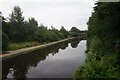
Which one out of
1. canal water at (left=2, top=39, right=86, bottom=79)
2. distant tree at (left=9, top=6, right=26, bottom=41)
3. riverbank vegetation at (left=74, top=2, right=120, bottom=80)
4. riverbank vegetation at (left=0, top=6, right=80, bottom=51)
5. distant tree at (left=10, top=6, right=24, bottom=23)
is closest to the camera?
riverbank vegetation at (left=74, top=2, right=120, bottom=80)

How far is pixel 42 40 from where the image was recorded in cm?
→ 5081

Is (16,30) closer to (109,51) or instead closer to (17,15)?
(17,15)

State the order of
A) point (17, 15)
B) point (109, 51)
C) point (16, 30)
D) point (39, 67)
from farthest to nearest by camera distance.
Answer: point (17, 15) < point (16, 30) < point (39, 67) < point (109, 51)

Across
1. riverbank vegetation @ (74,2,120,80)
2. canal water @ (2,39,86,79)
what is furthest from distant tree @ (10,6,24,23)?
riverbank vegetation @ (74,2,120,80)

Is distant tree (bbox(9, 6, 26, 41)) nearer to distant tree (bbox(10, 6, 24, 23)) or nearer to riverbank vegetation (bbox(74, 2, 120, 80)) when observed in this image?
distant tree (bbox(10, 6, 24, 23))

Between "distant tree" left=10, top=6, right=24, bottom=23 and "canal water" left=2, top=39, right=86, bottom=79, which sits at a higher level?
"distant tree" left=10, top=6, right=24, bottom=23

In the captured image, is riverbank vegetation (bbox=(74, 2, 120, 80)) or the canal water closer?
riverbank vegetation (bbox=(74, 2, 120, 80))

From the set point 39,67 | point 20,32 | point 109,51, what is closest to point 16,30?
point 20,32

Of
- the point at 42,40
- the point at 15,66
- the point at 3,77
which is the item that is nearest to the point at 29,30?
the point at 42,40

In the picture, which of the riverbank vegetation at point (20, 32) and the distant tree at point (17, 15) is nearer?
the riverbank vegetation at point (20, 32)

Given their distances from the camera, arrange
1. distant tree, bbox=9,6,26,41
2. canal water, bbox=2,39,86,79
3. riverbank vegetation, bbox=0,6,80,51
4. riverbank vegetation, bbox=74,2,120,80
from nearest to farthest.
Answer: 1. riverbank vegetation, bbox=74,2,120,80
2. canal water, bbox=2,39,86,79
3. riverbank vegetation, bbox=0,6,80,51
4. distant tree, bbox=9,6,26,41

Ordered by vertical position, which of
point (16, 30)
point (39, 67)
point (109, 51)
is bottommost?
point (39, 67)

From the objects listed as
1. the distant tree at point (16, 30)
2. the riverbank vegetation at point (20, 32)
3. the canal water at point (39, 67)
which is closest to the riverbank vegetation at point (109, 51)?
the canal water at point (39, 67)

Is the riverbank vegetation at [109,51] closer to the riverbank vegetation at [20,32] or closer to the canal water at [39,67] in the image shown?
the canal water at [39,67]
